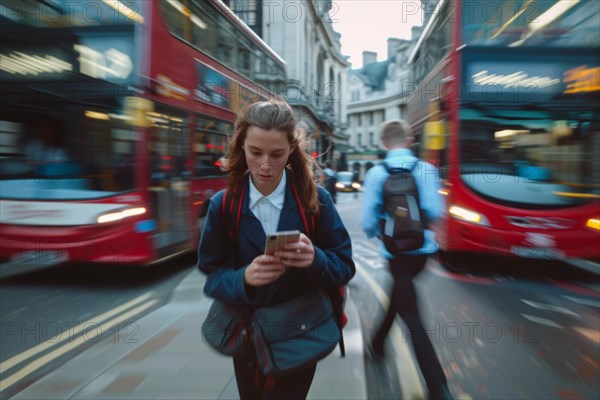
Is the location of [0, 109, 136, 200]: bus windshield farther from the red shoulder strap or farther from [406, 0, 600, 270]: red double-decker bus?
[406, 0, 600, 270]: red double-decker bus

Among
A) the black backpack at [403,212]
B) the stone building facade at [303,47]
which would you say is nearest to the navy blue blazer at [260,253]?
the black backpack at [403,212]

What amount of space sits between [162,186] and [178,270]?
1400 millimetres

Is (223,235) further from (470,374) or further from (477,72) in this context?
(477,72)

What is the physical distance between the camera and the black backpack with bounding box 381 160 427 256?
8.52ft

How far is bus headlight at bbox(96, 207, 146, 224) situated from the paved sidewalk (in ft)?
5.67

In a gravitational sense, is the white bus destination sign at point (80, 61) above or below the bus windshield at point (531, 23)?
below

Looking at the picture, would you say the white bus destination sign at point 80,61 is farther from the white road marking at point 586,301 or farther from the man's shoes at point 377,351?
the white road marking at point 586,301

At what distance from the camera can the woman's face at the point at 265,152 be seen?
139cm

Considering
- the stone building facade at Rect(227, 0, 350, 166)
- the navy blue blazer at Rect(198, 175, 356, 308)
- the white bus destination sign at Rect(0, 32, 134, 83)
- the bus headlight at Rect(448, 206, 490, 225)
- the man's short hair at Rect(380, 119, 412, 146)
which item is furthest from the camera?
the stone building facade at Rect(227, 0, 350, 166)

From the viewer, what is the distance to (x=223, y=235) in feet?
4.83

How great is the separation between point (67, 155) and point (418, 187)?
411 centimetres

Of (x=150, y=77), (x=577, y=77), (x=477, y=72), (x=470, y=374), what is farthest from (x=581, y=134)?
(x=150, y=77)

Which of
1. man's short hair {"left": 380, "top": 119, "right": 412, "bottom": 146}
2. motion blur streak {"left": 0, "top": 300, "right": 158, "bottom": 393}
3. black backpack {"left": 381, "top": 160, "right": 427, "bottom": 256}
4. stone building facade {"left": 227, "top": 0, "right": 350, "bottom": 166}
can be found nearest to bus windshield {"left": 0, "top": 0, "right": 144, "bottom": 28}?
motion blur streak {"left": 0, "top": 300, "right": 158, "bottom": 393}

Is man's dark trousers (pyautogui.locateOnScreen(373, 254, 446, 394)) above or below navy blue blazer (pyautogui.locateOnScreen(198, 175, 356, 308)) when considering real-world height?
below
